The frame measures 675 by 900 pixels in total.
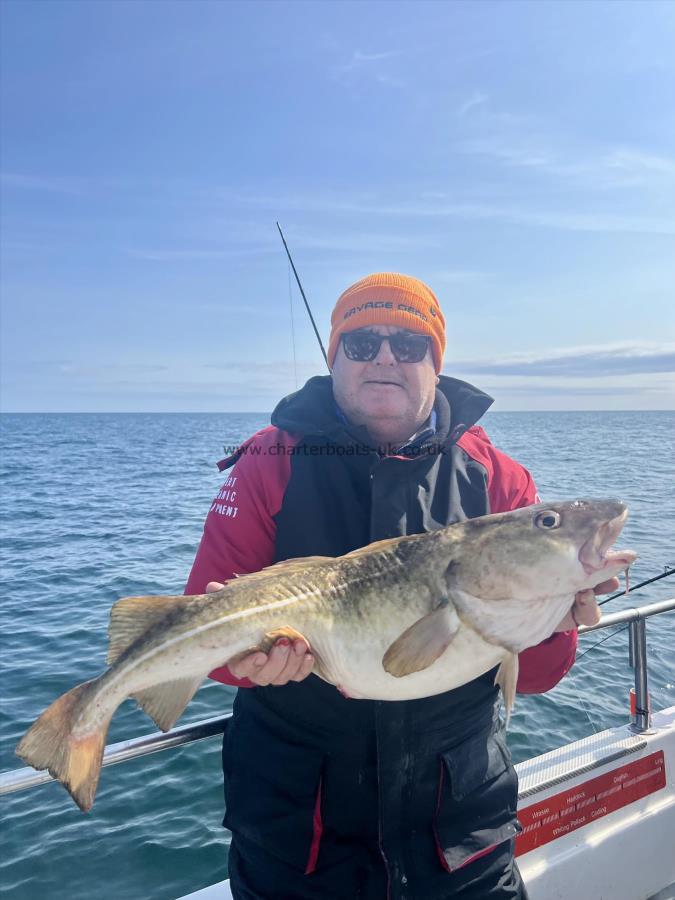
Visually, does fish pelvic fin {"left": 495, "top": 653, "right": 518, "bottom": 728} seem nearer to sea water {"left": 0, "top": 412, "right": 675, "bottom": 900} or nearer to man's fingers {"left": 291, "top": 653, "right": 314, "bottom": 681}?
man's fingers {"left": 291, "top": 653, "right": 314, "bottom": 681}

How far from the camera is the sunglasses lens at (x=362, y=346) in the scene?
3.43 metres

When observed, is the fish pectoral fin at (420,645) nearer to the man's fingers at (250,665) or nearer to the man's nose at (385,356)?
the man's fingers at (250,665)

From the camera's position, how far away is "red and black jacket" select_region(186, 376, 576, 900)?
8.37ft

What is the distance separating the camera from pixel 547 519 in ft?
8.70

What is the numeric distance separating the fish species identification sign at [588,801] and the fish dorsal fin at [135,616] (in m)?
2.72

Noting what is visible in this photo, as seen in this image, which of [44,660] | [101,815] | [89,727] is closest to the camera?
[89,727]

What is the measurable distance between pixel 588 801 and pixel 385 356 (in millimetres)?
3298

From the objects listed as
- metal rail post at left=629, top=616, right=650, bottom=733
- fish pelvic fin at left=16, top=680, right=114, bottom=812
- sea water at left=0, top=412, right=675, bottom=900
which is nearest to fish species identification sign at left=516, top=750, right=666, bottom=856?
metal rail post at left=629, top=616, right=650, bottom=733

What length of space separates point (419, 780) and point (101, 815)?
5009mm

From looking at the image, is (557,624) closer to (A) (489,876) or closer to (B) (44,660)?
(A) (489,876)

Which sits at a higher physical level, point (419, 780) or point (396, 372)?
point (396, 372)

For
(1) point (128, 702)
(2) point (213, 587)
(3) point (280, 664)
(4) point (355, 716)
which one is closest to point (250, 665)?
(3) point (280, 664)

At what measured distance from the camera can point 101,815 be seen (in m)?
6.12

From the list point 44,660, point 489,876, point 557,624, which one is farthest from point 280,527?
point 44,660
